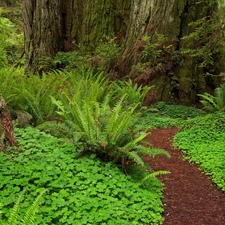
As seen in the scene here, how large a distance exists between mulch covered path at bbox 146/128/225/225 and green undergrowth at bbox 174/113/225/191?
131mm

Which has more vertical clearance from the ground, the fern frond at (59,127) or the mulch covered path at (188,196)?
the fern frond at (59,127)

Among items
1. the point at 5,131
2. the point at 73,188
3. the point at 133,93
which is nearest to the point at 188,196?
the point at 73,188

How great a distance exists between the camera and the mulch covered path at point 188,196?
3.62 metres

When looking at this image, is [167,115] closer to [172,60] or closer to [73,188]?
[172,60]

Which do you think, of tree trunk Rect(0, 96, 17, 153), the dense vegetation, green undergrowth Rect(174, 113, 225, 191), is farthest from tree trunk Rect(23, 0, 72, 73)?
tree trunk Rect(0, 96, 17, 153)

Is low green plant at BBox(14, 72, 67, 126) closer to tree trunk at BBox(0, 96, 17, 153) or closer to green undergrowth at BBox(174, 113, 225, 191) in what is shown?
tree trunk at BBox(0, 96, 17, 153)

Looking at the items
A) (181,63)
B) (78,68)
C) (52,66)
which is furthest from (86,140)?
(52,66)

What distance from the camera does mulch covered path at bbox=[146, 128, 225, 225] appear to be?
3615 millimetres

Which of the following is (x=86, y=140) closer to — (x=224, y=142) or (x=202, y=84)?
(x=224, y=142)

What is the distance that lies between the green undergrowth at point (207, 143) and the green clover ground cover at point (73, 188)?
949 mm

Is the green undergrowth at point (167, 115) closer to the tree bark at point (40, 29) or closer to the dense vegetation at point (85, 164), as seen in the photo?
the dense vegetation at point (85, 164)

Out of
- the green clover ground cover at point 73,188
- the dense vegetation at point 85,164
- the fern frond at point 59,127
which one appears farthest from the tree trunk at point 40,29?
the green clover ground cover at point 73,188

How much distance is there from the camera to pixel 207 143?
5551 millimetres

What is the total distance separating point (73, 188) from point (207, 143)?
3.00 m
